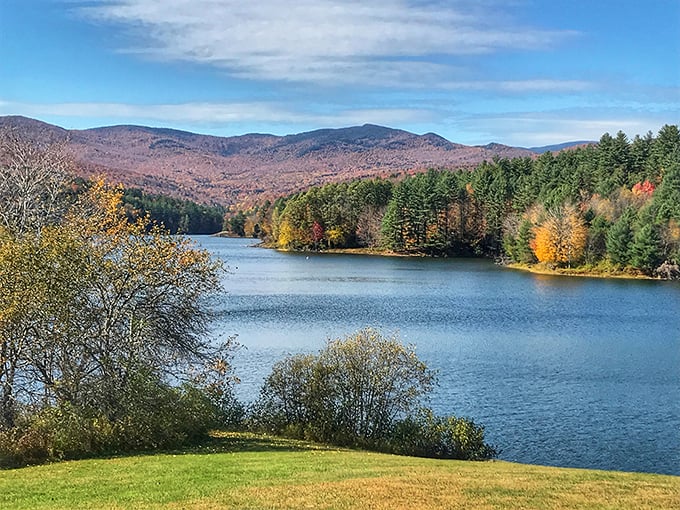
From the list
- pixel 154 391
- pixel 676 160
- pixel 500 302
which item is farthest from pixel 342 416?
pixel 676 160

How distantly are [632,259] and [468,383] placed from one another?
56498 mm

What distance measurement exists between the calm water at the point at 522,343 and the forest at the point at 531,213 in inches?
333

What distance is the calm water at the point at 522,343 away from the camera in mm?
24938

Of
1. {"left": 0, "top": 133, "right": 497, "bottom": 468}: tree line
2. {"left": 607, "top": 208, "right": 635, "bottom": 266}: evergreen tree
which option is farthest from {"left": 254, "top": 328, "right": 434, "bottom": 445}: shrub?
{"left": 607, "top": 208, "right": 635, "bottom": 266}: evergreen tree

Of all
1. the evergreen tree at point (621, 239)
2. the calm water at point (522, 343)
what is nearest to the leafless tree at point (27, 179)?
the calm water at point (522, 343)

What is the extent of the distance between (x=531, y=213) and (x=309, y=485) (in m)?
88.5

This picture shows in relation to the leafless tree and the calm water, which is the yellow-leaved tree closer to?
the leafless tree

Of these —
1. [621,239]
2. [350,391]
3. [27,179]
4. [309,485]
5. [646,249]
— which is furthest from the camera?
[621,239]

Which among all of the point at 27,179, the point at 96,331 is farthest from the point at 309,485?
the point at 27,179

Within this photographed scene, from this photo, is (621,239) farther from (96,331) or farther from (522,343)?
(96,331)

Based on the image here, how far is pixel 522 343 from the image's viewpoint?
41406mm

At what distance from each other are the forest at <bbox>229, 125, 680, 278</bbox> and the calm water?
8.47 metres

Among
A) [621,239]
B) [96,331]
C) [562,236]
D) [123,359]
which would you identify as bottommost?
[123,359]

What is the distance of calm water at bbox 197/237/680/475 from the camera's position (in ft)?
81.8
